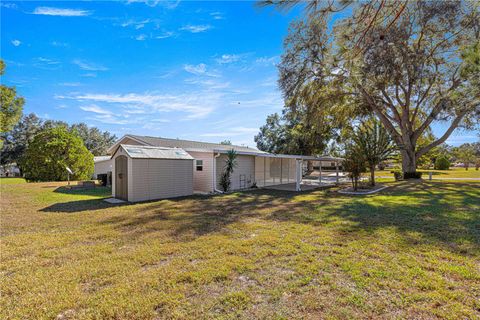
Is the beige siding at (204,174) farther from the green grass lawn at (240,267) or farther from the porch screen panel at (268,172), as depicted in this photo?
the porch screen panel at (268,172)

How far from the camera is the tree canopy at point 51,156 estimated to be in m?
18.9

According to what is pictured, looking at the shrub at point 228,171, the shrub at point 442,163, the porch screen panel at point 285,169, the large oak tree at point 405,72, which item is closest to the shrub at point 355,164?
the large oak tree at point 405,72

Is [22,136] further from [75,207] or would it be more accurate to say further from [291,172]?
[291,172]

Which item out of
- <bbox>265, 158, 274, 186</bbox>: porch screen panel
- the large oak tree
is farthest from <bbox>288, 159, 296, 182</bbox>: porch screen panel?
the large oak tree

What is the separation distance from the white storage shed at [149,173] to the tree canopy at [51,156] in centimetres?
1263

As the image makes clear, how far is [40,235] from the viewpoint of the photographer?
4.96 metres

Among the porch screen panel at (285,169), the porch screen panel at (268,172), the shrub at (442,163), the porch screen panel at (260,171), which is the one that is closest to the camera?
the porch screen panel at (260,171)

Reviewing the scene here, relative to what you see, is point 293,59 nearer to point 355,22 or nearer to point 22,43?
point 355,22

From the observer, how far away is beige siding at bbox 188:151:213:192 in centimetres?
1255

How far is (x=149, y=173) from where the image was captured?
1002 cm

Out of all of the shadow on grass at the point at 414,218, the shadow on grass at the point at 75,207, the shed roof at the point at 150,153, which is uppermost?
the shed roof at the point at 150,153

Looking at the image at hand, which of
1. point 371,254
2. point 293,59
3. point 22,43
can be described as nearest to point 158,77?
point 22,43

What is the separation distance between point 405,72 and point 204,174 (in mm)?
13722

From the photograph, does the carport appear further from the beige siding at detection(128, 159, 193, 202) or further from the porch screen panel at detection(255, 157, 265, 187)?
the beige siding at detection(128, 159, 193, 202)
